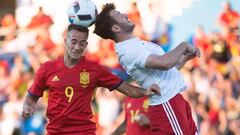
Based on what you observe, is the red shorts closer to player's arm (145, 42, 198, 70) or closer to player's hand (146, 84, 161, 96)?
player's hand (146, 84, 161, 96)

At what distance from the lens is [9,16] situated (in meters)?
13.1

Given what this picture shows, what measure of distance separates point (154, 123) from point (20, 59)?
675 centimetres

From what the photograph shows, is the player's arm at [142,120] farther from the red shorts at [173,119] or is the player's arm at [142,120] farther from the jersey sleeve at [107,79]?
the red shorts at [173,119]

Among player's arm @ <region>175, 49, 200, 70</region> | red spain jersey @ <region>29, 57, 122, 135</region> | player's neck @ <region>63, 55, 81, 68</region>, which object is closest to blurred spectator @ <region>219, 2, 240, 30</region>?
player's arm @ <region>175, 49, 200, 70</region>

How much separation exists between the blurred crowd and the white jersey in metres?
4.79

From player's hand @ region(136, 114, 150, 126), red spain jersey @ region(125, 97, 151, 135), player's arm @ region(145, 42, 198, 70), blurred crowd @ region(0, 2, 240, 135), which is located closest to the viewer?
player's arm @ region(145, 42, 198, 70)

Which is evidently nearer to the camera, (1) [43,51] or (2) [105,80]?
(2) [105,80]

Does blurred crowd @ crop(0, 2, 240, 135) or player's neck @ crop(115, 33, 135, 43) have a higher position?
player's neck @ crop(115, 33, 135, 43)

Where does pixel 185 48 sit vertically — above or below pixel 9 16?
above

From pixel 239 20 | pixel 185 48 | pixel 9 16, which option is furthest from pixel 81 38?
pixel 9 16

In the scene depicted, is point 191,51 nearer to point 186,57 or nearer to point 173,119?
point 186,57

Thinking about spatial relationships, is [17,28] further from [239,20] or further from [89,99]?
[89,99]

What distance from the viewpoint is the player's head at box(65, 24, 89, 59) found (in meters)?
6.30

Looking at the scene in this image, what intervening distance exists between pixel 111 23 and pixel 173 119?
40.9 inches
